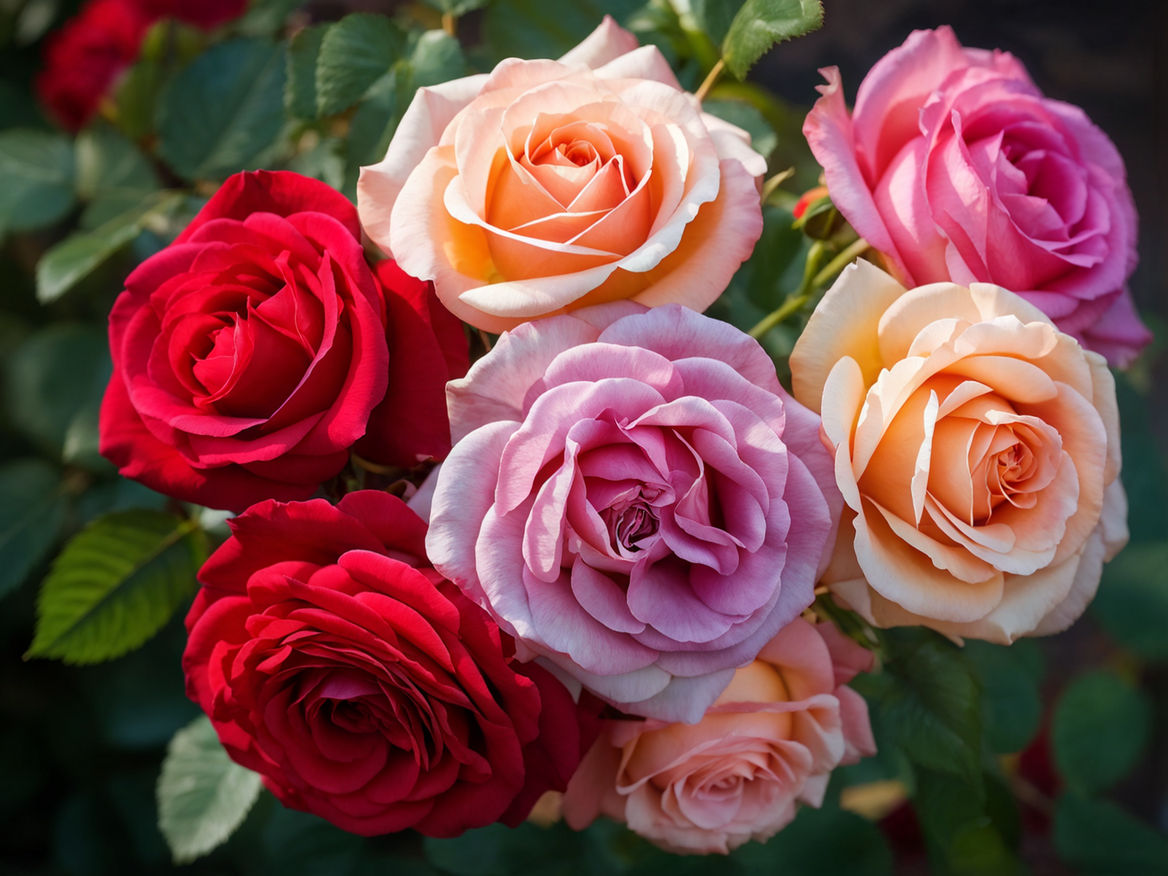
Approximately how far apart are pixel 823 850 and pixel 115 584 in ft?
2.01

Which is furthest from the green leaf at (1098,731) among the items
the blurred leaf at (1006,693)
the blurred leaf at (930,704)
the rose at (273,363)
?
the rose at (273,363)

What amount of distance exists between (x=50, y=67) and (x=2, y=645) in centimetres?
72

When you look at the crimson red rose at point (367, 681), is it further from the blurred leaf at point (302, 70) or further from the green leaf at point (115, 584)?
the blurred leaf at point (302, 70)

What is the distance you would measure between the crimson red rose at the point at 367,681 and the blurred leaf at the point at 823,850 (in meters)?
0.41

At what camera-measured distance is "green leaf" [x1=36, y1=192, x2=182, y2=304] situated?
653 millimetres

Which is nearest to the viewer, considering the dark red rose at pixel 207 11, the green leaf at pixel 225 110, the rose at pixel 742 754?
the rose at pixel 742 754

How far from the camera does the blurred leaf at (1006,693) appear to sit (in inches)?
32.3

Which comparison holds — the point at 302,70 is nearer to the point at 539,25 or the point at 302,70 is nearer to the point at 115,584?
the point at 539,25

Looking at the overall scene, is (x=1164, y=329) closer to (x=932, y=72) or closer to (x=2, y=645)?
(x=932, y=72)

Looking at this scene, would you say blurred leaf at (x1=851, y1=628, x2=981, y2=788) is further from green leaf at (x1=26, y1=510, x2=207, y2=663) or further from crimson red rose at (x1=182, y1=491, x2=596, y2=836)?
green leaf at (x1=26, y1=510, x2=207, y2=663)

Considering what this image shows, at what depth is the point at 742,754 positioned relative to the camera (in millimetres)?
516

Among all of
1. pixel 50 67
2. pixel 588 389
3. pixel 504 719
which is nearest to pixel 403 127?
pixel 588 389

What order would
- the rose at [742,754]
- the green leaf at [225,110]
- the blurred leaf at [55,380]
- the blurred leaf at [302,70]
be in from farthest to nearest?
the blurred leaf at [55,380], the green leaf at [225,110], the blurred leaf at [302,70], the rose at [742,754]

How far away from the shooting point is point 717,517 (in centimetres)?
44
